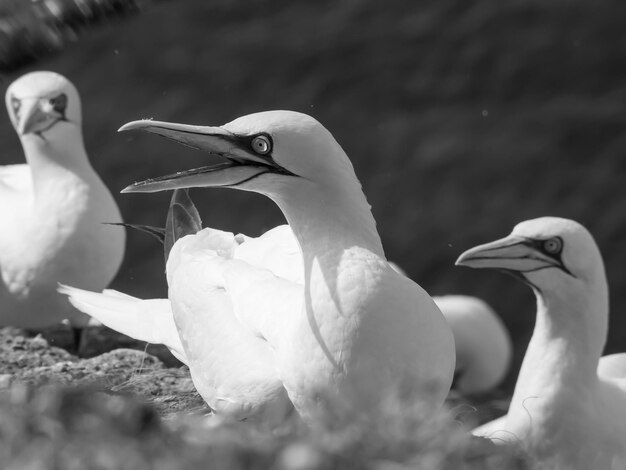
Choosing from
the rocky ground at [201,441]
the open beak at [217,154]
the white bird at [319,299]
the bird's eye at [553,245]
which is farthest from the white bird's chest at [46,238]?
the rocky ground at [201,441]

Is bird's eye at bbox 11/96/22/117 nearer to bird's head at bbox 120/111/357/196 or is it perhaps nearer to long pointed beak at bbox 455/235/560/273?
long pointed beak at bbox 455/235/560/273

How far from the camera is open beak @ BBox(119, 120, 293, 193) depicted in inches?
182

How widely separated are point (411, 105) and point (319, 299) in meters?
10.0

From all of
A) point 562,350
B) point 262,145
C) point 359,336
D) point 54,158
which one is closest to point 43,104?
point 54,158

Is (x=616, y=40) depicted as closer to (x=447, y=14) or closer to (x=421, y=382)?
(x=447, y=14)

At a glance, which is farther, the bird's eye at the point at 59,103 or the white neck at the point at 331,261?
the bird's eye at the point at 59,103

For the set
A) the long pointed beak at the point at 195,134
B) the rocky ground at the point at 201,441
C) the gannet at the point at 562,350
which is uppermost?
the long pointed beak at the point at 195,134

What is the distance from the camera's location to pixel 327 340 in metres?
4.51

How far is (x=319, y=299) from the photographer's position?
4.58 metres

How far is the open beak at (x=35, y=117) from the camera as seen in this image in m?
8.36

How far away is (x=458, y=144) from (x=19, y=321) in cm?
703

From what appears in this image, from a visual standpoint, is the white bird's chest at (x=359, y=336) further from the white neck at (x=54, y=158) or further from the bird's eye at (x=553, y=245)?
the white neck at (x=54, y=158)

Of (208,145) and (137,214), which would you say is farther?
(137,214)

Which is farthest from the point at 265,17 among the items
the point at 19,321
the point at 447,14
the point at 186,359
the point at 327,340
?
the point at 327,340
